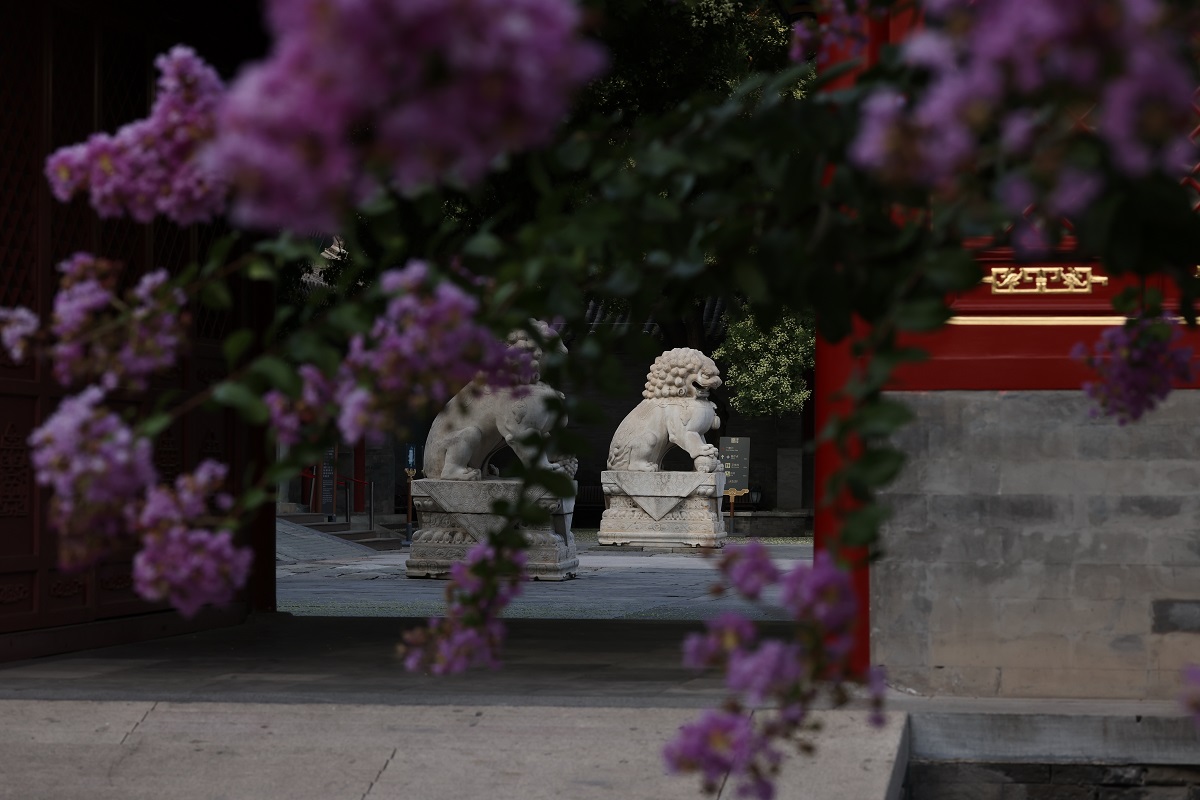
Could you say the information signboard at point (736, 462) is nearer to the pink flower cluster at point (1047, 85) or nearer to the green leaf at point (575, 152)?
the green leaf at point (575, 152)

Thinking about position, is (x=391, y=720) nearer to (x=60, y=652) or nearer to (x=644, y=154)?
(x=60, y=652)

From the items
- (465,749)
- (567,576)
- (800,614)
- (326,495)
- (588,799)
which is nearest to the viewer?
(800,614)

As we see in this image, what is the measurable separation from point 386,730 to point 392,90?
502 centimetres

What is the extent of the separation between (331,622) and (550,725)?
3.93m

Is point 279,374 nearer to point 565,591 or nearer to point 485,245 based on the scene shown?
point 485,245

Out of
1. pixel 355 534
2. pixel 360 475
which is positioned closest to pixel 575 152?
pixel 355 534

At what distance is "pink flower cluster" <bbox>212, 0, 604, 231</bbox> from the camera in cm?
144

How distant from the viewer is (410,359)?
2.20 metres

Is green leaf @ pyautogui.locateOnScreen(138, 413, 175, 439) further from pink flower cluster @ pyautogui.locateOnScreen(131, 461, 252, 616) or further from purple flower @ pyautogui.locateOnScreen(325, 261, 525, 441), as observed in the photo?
purple flower @ pyautogui.locateOnScreen(325, 261, 525, 441)

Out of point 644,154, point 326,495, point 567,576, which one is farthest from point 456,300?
point 326,495

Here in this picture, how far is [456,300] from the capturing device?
216 cm

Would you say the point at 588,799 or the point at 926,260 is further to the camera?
the point at 588,799

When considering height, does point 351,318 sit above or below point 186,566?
above

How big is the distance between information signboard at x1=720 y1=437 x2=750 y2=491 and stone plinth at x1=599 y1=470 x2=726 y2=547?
5.01 metres
